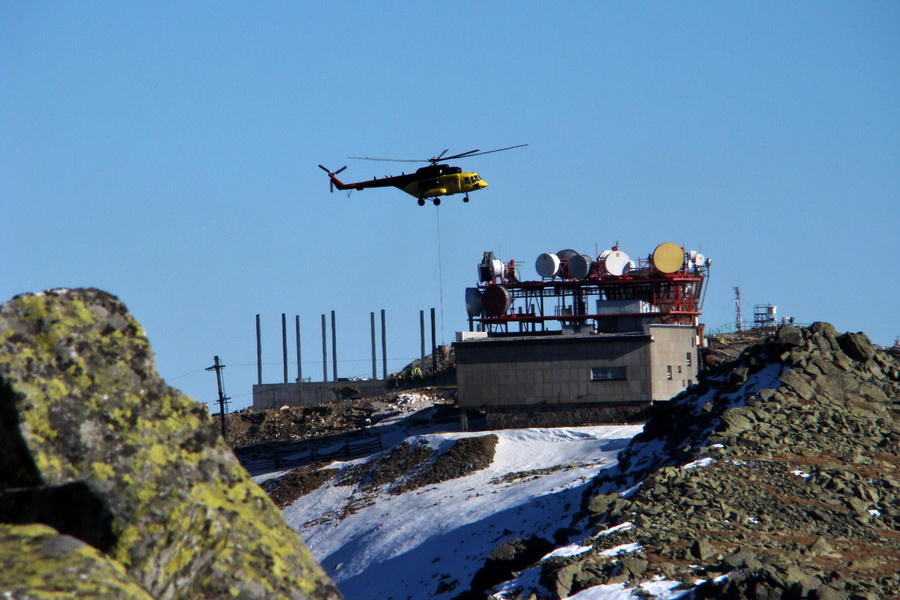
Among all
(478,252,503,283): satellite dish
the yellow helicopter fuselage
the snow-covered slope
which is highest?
the yellow helicopter fuselage

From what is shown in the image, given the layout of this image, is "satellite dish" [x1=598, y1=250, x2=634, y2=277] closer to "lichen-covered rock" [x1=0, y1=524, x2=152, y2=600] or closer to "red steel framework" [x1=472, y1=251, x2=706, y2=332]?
"red steel framework" [x1=472, y1=251, x2=706, y2=332]

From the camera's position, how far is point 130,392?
4379mm

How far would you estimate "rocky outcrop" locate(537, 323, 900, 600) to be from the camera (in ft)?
70.7

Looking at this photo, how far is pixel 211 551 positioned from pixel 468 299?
2098 inches

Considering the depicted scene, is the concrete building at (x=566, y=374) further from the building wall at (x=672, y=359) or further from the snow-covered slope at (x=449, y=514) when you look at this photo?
the snow-covered slope at (x=449, y=514)

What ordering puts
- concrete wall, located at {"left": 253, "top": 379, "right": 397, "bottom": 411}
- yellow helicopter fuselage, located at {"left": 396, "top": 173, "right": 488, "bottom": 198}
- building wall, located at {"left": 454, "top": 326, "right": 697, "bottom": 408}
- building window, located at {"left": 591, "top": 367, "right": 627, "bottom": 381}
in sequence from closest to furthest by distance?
building wall, located at {"left": 454, "top": 326, "right": 697, "bottom": 408}
building window, located at {"left": 591, "top": 367, "right": 627, "bottom": 381}
yellow helicopter fuselage, located at {"left": 396, "top": 173, "right": 488, "bottom": 198}
concrete wall, located at {"left": 253, "top": 379, "right": 397, "bottom": 411}

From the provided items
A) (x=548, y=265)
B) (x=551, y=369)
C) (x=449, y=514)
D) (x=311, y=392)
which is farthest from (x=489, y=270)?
(x=311, y=392)

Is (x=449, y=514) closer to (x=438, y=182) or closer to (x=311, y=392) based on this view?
(x=438, y=182)

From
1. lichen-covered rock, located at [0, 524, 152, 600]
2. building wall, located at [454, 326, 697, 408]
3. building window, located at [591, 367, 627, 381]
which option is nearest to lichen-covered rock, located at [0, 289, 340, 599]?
lichen-covered rock, located at [0, 524, 152, 600]

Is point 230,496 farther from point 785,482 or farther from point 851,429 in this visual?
point 851,429

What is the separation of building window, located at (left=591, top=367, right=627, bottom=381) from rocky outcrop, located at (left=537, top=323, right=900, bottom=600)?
1302 cm

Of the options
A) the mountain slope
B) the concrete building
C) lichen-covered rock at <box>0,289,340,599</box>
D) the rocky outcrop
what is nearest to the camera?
lichen-covered rock at <box>0,289,340,599</box>

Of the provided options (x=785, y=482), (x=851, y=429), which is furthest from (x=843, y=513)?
(x=851, y=429)

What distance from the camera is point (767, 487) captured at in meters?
26.4
